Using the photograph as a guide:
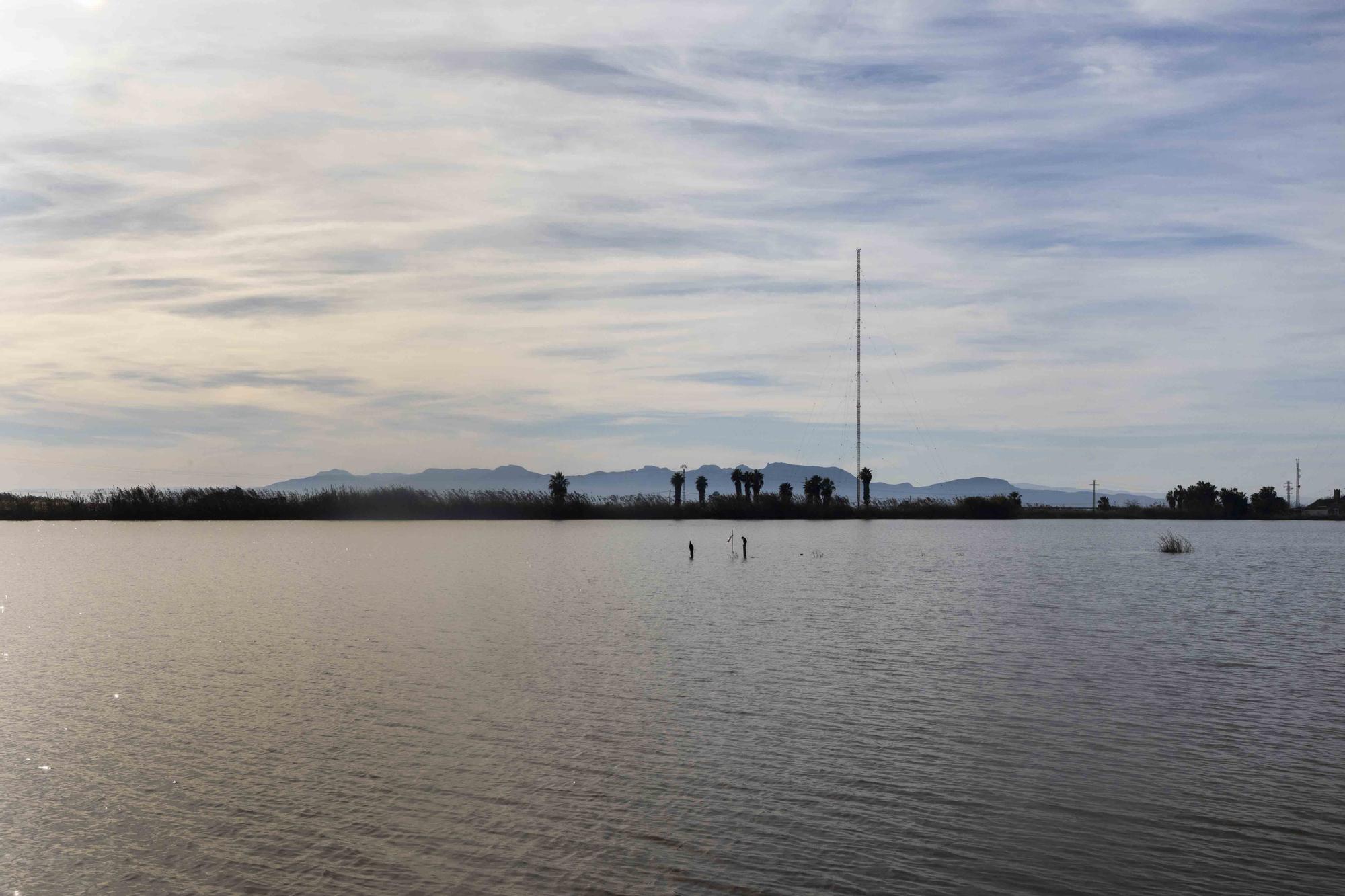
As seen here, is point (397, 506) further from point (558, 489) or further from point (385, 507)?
point (558, 489)

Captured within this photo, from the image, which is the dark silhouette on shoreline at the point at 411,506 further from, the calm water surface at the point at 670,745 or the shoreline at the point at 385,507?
the calm water surface at the point at 670,745

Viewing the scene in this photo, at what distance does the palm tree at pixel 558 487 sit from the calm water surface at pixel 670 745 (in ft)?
389

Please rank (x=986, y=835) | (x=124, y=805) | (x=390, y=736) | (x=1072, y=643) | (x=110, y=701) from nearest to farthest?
(x=986, y=835) → (x=124, y=805) → (x=390, y=736) → (x=110, y=701) → (x=1072, y=643)

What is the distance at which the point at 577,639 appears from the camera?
36.4 meters

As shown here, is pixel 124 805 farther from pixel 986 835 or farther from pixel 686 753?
pixel 986 835

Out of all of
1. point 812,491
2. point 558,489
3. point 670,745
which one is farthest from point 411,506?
point 670,745

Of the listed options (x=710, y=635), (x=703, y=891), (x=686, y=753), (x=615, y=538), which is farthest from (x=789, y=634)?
(x=615, y=538)

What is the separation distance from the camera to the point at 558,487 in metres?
170

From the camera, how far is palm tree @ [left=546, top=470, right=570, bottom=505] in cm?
16938

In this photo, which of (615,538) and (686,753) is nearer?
(686,753)

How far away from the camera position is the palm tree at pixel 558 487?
16938 cm

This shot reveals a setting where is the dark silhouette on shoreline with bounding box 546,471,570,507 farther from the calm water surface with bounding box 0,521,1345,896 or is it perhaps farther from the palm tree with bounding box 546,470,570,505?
the calm water surface with bounding box 0,521,1345,896

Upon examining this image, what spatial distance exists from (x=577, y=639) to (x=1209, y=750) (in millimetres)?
21643

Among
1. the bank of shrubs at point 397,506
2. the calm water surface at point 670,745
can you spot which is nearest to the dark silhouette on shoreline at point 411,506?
the bank of shrubs at point 397,506
